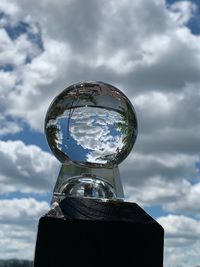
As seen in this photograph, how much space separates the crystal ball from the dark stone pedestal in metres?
0.72

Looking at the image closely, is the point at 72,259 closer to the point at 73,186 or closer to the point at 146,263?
the point at 146,263

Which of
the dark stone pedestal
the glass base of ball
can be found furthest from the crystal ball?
the dark stone pedestal

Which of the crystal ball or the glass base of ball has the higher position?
the crystal ball

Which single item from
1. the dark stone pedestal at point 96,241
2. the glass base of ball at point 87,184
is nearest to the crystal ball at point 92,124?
the glass base of ball at point 87,184

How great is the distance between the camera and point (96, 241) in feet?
12.9

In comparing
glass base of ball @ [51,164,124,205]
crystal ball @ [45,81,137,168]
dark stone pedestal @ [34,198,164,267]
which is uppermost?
crystal ball @ [45,81,137,168]

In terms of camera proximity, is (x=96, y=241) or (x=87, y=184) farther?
(x=87, y=184)

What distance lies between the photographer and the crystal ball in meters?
4.70

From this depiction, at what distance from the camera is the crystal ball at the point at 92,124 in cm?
470

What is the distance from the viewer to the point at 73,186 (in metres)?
4.70

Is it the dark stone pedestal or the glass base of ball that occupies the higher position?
the glass base of ball

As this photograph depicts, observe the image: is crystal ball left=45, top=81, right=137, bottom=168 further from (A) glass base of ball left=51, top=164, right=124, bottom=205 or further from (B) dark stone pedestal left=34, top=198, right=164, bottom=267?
(B) dark stone pedestal left=34, top=198, right=164, bottom=267

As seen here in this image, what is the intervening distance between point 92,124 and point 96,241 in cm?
120

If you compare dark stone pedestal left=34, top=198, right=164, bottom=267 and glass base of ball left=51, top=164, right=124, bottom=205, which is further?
glass base of ball left=51, top=164, right=124, bottom=205
